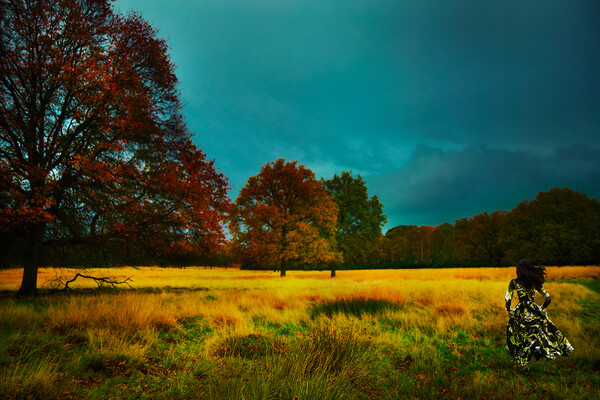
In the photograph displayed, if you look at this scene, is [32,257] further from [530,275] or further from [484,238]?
[484,238]

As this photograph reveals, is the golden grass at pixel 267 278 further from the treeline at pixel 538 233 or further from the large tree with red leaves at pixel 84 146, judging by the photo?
the treeline at pixel 538 233

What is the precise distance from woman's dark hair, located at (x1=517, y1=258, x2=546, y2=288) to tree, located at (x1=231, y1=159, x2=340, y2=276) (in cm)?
2023

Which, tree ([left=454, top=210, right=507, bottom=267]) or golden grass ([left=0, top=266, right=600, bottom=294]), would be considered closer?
golden grass ([left=0, top=266, right=600, bottom=294])

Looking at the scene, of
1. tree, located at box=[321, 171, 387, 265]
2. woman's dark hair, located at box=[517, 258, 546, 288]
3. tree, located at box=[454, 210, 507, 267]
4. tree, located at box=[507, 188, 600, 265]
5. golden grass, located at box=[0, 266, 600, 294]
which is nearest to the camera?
woman's dark hair, located at box=[517, 258, 546, 288]

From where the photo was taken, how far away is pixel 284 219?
85.8 ft

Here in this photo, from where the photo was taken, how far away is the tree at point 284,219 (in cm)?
2558

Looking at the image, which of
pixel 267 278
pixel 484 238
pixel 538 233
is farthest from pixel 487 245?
pixel 267 278

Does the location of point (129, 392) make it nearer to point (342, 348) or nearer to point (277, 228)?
point (342, 348)

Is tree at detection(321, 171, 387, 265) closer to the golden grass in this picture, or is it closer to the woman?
the golden grass

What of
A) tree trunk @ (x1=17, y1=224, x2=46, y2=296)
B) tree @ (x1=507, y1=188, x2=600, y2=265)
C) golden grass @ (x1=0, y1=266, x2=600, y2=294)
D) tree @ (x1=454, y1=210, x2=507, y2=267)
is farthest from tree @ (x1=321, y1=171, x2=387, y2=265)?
tree @ (x1=454, y1=210, x2=507, y2=267)

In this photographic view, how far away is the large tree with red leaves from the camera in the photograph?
10.3 meters

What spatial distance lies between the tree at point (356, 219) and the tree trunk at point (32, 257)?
74.9 feet

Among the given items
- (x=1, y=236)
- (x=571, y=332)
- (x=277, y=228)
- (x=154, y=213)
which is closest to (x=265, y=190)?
(x=277, y=228)

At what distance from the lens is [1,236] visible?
11031mm
